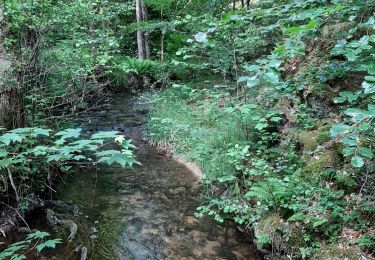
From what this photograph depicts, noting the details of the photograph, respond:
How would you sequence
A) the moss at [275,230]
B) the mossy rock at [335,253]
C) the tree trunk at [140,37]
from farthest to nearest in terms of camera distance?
the tree trunk at [140,37] → the moss at [275,230] → the mossy rock at [335,253]

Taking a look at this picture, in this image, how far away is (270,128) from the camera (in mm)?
6039

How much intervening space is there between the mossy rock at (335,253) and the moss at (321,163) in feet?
3.22

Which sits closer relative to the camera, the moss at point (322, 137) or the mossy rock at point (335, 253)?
the mossy rock at point (335, 253)

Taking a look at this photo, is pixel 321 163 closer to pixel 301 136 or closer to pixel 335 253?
pixel 301 136

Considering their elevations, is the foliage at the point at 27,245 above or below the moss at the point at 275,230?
above

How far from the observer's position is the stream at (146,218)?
4.57 meters

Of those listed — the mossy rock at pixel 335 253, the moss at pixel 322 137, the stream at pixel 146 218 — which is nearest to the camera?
the mossy rock at pixel 335 253

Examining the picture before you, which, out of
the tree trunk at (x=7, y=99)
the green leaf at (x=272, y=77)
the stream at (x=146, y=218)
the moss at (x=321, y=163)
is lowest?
the stream at (x=146, y=218)

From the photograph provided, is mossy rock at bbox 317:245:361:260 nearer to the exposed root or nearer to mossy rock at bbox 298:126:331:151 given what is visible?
mossy rock at bbox 298:126:331:151

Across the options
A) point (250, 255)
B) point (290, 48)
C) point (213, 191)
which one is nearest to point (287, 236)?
point (250, 255)

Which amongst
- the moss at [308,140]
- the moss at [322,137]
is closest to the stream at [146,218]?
the moss at [308,140]

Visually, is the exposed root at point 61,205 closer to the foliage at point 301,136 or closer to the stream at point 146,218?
the stream at point 146,218

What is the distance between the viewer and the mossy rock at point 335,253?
134 inches

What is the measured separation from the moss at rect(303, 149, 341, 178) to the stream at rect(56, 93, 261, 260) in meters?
1.25
